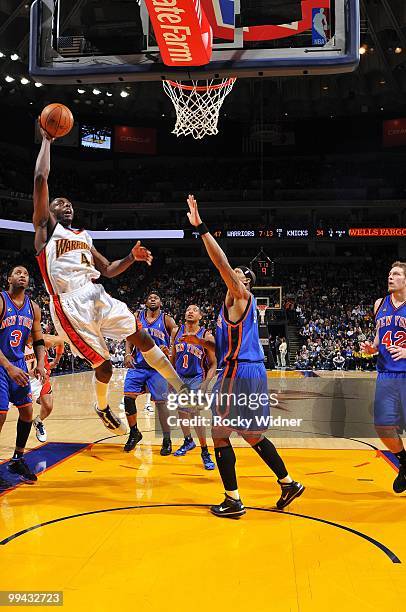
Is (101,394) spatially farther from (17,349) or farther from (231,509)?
(17,349)

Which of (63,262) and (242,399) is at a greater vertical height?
(63,262)

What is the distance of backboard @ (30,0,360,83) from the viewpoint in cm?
520

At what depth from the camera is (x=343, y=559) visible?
3594mm

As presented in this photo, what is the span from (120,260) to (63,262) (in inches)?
19.4

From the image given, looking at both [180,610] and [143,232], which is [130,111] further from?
[180,610]

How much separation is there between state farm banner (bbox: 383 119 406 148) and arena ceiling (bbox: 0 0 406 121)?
1.98 feet

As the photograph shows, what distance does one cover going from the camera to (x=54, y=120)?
13.4 ft

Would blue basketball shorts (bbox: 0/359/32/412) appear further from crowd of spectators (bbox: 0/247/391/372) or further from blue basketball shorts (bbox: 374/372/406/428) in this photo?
crowd of spectators (bbox: 0/247/391/372)

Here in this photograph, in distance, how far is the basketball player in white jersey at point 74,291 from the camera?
4055 mm

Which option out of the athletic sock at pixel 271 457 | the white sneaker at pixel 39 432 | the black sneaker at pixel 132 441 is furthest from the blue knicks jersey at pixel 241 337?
the white sneaker at pixel 39 432

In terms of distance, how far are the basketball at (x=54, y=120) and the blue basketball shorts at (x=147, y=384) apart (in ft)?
12.0

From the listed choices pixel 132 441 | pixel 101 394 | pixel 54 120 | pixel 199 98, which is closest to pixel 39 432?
pixel 132 441

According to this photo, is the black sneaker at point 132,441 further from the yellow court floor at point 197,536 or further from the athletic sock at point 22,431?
the athletic sock at point 22,431

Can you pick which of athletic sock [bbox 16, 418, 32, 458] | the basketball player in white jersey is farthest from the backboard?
athletic sock [bbox 16, 418, 32, 458]
